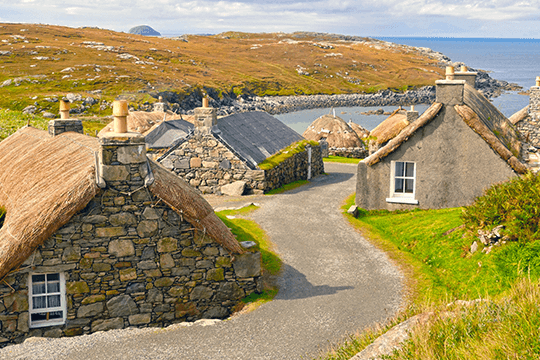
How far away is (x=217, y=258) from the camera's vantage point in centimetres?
1355

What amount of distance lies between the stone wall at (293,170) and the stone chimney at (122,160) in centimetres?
1410

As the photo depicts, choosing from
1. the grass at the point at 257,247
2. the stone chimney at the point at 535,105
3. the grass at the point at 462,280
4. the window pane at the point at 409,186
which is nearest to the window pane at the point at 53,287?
the grass at the point at 257,247

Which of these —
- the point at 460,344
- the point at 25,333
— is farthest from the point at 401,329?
the point at 25,333

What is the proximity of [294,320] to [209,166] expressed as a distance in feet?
49.9

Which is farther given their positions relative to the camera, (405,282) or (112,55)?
(112,55)

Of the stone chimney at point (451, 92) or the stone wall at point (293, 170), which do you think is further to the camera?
the stone wall at point (293, 170)

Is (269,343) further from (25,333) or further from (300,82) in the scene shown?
(300,82)

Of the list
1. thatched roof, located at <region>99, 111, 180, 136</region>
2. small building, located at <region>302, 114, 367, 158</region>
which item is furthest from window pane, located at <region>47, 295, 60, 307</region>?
small building, located at <region>302, 114, 367, 158</region>

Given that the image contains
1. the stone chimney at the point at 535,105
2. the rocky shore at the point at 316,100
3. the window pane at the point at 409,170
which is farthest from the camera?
the rocky shore at the point at 316,100

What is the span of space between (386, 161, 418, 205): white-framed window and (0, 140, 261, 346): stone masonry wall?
31.2 feet

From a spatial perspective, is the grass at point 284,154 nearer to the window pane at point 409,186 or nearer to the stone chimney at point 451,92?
the window pane at point 409,186

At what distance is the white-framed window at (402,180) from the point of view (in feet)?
68.8

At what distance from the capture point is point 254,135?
30.4 m

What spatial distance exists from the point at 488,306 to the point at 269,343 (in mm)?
5318
